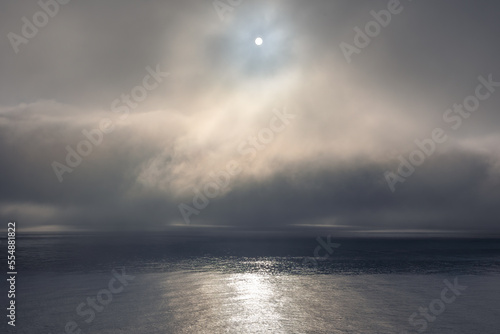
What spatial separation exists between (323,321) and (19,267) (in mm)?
76970

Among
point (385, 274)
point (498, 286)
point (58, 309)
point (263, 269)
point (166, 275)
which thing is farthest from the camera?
point (263, 269)

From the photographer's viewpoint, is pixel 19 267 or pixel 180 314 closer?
pixel 180 314

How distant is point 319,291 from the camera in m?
53.8

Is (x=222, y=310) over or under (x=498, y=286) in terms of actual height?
over

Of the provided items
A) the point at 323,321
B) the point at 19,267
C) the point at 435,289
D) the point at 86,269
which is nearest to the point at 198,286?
the point at 323,321

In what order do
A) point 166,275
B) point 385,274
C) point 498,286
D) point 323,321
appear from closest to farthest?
1. point 323,321
2. point 498,286
3. point 166,275
4. point 385,274

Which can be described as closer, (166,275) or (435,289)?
(435,289)

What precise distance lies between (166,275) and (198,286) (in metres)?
14.4

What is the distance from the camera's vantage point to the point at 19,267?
78.4m

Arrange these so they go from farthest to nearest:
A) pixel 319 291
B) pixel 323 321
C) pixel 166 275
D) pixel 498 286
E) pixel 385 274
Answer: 1. pixel 385 274
2. pixel 166 275
3. pixel 498 286
4. pixel 319 291
5. pixel 323 321

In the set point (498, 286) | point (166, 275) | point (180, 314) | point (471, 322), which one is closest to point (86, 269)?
point (166, 275)

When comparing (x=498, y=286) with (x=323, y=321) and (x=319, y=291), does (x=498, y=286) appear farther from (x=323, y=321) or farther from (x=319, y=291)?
(x=323, y=321)

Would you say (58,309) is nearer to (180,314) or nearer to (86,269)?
(180,314)

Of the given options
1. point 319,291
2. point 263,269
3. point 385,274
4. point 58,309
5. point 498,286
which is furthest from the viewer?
point 263,269
